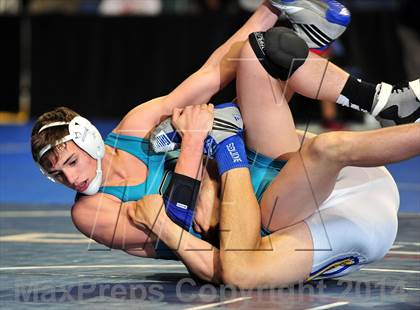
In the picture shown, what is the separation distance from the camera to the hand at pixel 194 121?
4.39m

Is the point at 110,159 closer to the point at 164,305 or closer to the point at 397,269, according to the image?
the point at 164,305

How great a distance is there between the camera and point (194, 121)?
4441mm

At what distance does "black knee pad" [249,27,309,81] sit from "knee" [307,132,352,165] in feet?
1.37

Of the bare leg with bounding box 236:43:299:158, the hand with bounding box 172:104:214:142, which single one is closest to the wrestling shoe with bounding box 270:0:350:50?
the bare leg with bounding box 236:43:299:158

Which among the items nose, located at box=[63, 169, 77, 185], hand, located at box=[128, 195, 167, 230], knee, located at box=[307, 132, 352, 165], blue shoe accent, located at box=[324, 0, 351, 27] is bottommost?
hand, located at box=[128, 195, 167, 230]

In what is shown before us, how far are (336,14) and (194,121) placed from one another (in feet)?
2.53

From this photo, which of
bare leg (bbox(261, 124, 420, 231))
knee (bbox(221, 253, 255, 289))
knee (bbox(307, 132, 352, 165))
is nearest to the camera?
bare leg (bbox(261, 124, 420, 231))

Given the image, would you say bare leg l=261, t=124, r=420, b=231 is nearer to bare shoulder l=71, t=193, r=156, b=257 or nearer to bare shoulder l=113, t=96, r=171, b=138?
bare shoulder l=71, t=193, r=156, b=257

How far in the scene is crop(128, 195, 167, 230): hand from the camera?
4223 millimetres

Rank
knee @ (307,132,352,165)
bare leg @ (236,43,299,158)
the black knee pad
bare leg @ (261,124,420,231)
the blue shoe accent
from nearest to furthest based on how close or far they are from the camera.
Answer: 1. bare leg @ (261,124,420,231)
2. knee @ (307,132,352,165)
3. the black knee pad
4. bare leg @ (236,43,299,158)
5. the blue shoe accent

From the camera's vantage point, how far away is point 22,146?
11055mm

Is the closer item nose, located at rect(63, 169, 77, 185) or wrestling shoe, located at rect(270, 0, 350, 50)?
nose, located at rect(63, 169, 77, 185)

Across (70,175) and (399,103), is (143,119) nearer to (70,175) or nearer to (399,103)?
(70,175)

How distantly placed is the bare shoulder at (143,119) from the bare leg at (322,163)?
651mm
